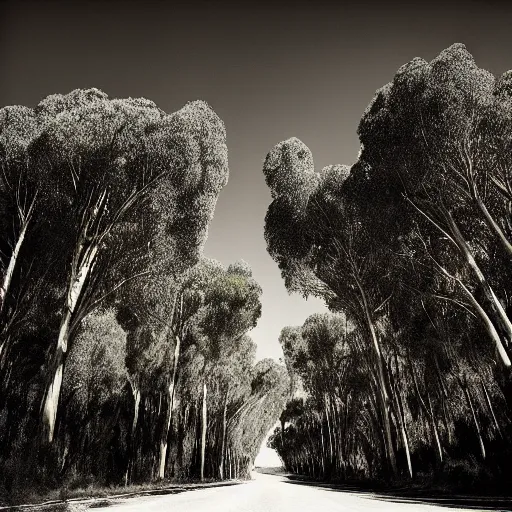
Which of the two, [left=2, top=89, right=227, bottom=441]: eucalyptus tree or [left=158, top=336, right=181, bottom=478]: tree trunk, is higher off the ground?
[left=2, top=89, right=227, bottom=441]: eucalyptus tree

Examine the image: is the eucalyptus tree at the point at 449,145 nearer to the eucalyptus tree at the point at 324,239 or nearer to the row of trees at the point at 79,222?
the eucalyptus tree at the point at 324,239

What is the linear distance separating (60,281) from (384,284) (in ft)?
43.6

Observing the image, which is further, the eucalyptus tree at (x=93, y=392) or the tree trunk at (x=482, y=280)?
the eucalyptus tree at (x=93, y=392)

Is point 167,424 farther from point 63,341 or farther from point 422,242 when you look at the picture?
point 422,242

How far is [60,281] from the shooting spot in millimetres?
13094

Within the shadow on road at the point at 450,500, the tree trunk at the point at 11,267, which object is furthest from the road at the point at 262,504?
the tree trunk at the point at 11,267

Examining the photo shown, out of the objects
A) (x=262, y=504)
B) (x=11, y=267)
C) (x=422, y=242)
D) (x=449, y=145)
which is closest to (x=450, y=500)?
(x=262, y=504)

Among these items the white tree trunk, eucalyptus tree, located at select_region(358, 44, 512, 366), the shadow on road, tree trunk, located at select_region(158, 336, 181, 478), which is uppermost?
eucalyptus tree, located at select_region(358, 44, 512, 366)

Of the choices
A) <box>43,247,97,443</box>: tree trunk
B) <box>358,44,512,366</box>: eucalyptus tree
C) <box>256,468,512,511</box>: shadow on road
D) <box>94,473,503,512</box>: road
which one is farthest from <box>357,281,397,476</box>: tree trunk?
<box>43,247,97,443</box>: tree trunk

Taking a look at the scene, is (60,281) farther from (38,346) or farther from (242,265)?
(242,265)

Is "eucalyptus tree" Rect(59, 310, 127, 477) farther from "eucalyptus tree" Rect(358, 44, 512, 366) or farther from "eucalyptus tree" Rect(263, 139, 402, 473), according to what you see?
"eucalyptus tree" Rect(358, 44, 512, 366)

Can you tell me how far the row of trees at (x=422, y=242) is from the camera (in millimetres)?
9875

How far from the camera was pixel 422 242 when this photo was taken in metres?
12.2

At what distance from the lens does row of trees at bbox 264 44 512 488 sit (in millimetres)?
9875
